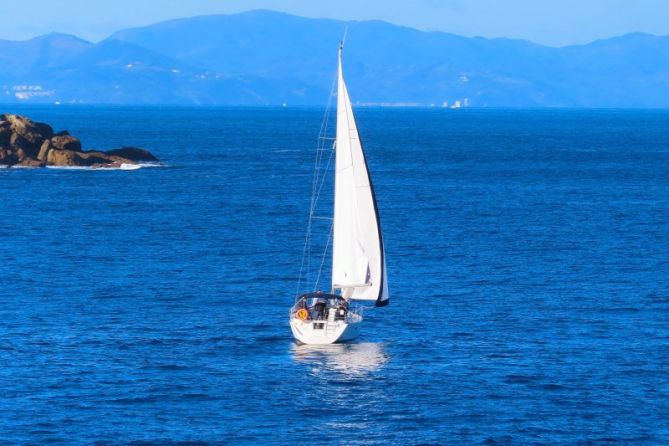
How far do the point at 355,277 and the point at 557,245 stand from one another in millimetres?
32482

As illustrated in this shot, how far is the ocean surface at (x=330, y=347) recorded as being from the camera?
4375 cm

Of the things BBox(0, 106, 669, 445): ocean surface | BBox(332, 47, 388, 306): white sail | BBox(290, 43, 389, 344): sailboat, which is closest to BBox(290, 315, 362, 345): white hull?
BBox(290, 43, 389, 344): sailboat

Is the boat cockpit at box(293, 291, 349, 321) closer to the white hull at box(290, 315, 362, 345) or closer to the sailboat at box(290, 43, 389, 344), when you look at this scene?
the sailboat at box(290, 43, 389, 344)

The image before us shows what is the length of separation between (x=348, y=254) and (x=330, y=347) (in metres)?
4.26

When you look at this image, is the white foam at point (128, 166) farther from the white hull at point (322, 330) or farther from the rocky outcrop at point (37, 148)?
the white hull at point (322, 330)

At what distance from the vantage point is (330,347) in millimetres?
53719

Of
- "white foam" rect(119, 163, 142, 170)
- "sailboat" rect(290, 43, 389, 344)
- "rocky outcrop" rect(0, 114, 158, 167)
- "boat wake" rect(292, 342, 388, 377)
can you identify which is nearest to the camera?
"boat wake" rect(292, 342, 388, 377)

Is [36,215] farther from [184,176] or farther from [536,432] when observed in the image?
[536,432]

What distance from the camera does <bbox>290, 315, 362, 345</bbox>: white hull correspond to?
53750 mm

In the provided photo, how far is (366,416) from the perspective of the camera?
1742 inches

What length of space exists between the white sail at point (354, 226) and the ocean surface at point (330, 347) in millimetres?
2526

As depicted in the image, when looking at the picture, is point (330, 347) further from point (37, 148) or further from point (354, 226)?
point (37, 148)

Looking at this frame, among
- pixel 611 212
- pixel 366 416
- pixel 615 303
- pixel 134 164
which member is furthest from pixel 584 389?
pixel 134 164

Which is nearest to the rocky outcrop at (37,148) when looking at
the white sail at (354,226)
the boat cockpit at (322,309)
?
the white sail at (354,226)
